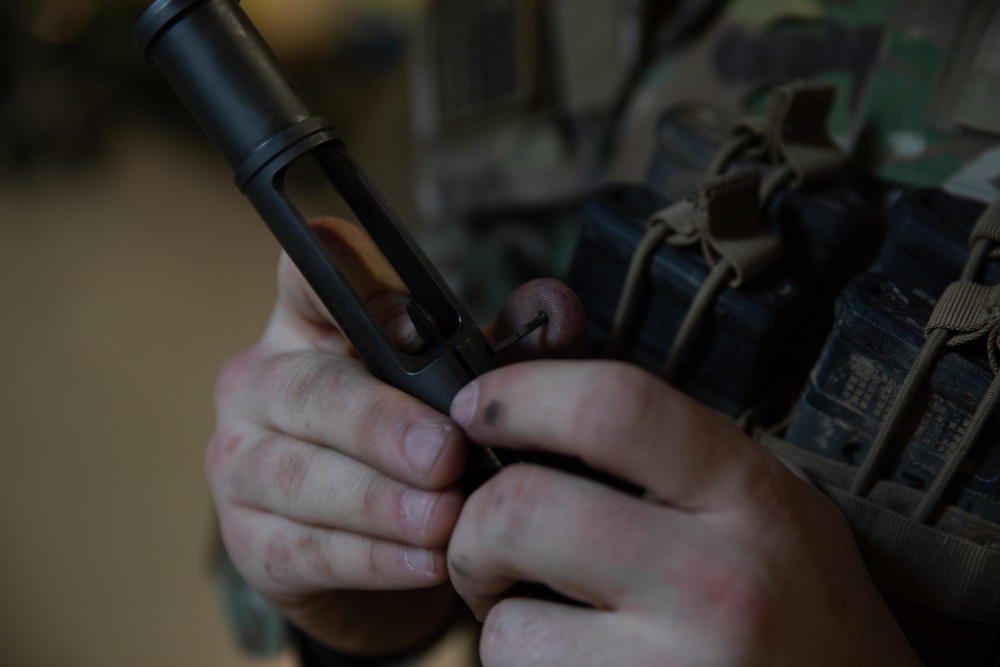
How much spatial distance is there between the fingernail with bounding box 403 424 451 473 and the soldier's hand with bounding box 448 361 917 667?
0.02 meters

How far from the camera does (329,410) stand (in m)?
0.51

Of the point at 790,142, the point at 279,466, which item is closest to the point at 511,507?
the point at 279,466

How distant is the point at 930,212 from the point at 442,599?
538mm

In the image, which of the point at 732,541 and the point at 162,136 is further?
the point at 162,136

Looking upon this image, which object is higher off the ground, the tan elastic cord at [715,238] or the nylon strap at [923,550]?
the tan elastic cord at [715,238]

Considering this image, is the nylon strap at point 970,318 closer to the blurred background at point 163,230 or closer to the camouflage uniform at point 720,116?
the camouflage uniform at point 720,116

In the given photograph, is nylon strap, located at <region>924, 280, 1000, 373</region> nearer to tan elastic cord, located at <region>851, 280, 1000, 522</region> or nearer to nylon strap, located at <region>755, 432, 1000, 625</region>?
tan elastic cord, located at <region>851, 280, 1000, 522</region>

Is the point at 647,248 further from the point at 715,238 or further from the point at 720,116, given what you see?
the point at 720,116

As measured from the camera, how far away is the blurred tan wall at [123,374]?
4.77ft

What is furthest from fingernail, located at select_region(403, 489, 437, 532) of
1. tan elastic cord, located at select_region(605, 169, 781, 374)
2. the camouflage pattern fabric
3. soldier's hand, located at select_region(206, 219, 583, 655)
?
the camouflage pattern fabric

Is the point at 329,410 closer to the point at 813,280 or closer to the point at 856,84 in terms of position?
the point at 813,280

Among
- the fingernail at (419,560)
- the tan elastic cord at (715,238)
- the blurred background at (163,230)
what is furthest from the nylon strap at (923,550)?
the blurred background at (163,230)

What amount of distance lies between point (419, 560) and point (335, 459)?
0.28 feet

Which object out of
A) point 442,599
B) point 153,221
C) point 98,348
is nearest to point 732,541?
point 442,599
